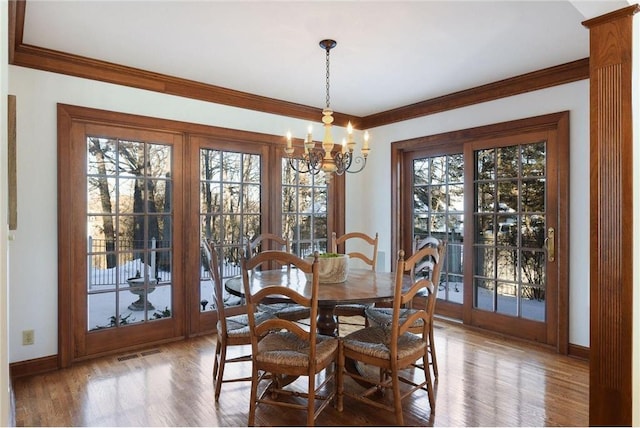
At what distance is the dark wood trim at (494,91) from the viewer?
3432 millimetres

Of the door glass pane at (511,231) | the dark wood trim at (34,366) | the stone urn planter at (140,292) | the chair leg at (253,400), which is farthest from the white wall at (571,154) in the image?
the dark wood trim at (34,366)

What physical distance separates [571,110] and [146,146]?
378cm

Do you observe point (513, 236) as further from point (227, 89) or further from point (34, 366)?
point (34, 366)

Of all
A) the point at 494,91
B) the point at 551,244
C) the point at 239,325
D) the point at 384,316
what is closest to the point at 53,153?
the point at 239,325

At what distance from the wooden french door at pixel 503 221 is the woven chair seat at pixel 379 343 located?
72.5 inches

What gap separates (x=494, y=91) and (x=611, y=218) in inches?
102

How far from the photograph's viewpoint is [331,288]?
2.70 meters

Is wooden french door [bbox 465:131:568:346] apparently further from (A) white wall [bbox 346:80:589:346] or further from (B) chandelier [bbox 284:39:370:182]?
(B) chandelier [bbox 284:39:370:182]

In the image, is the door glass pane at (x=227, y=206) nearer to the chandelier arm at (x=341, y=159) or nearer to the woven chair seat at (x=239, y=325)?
the woven chair seat at (x=239, y=325)

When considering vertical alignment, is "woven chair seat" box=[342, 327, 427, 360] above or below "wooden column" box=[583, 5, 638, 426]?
below

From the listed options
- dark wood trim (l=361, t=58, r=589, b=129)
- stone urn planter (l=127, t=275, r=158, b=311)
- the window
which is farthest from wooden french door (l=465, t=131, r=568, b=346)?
stone urn planter (l=127, t=275, r=158, b=311)

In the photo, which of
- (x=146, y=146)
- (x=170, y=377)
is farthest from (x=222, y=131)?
(x=170, y=377)

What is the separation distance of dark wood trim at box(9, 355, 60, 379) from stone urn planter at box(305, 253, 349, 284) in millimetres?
2188

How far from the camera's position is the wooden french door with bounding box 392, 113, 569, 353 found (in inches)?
142
